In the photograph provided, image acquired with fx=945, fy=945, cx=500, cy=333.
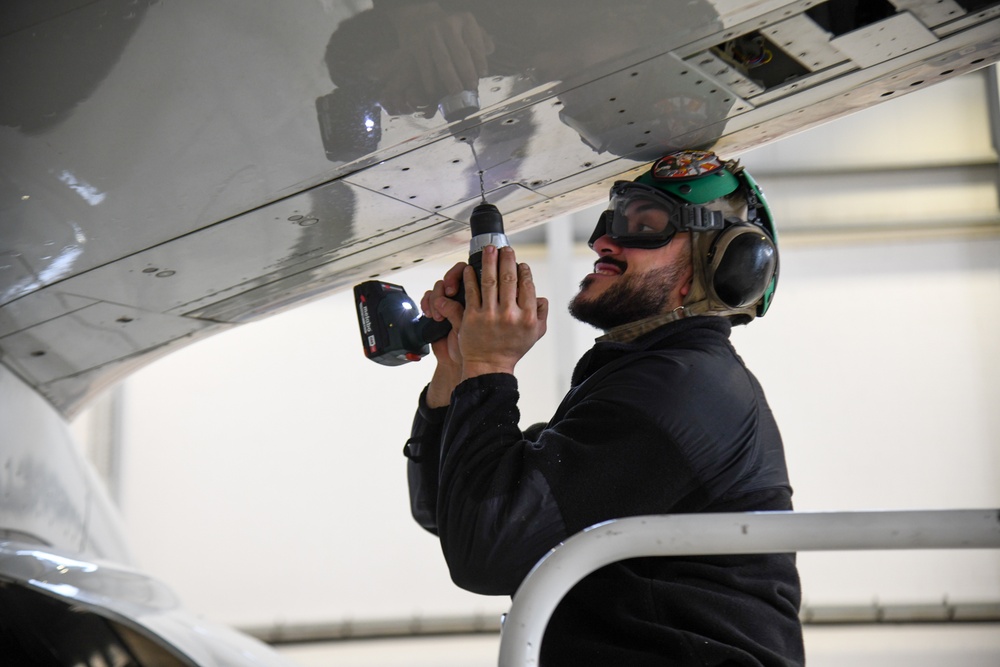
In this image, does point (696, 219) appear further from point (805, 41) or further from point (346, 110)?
point (346, 110)

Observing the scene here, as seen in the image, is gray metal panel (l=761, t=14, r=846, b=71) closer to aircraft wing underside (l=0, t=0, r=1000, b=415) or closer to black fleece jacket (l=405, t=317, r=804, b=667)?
aircraft wing underside (l=0, t=0, r=1000, b=415)

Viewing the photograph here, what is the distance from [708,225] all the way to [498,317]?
46cm

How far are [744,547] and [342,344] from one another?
5703 millimetres

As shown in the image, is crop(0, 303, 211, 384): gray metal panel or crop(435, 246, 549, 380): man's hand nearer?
crop(435, 246, 549, 380): man's hand

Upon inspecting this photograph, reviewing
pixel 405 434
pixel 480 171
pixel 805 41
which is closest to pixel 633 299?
pixel 480 171

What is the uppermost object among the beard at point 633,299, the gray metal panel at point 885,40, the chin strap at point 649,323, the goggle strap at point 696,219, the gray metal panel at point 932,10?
the gray metal panel at point 932,10

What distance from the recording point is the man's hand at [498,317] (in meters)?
1.48

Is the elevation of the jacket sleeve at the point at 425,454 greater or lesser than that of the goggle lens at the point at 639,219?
lesser

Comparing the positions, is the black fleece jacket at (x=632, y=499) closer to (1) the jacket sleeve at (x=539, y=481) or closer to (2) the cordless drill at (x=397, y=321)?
(1) the jacket sleeve at (x=539, y=481)

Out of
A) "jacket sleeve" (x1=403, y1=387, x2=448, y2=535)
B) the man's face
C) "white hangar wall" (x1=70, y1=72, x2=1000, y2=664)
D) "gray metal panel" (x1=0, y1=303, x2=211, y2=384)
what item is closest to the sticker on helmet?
the man's face

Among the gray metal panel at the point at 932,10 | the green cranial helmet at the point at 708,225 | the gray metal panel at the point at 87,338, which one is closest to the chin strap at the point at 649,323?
the green cranial helmet at the point at 708,225

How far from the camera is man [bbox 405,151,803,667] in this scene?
134 centimetres

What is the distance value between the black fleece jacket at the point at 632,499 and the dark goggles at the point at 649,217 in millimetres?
280

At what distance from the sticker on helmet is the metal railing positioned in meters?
0.88
